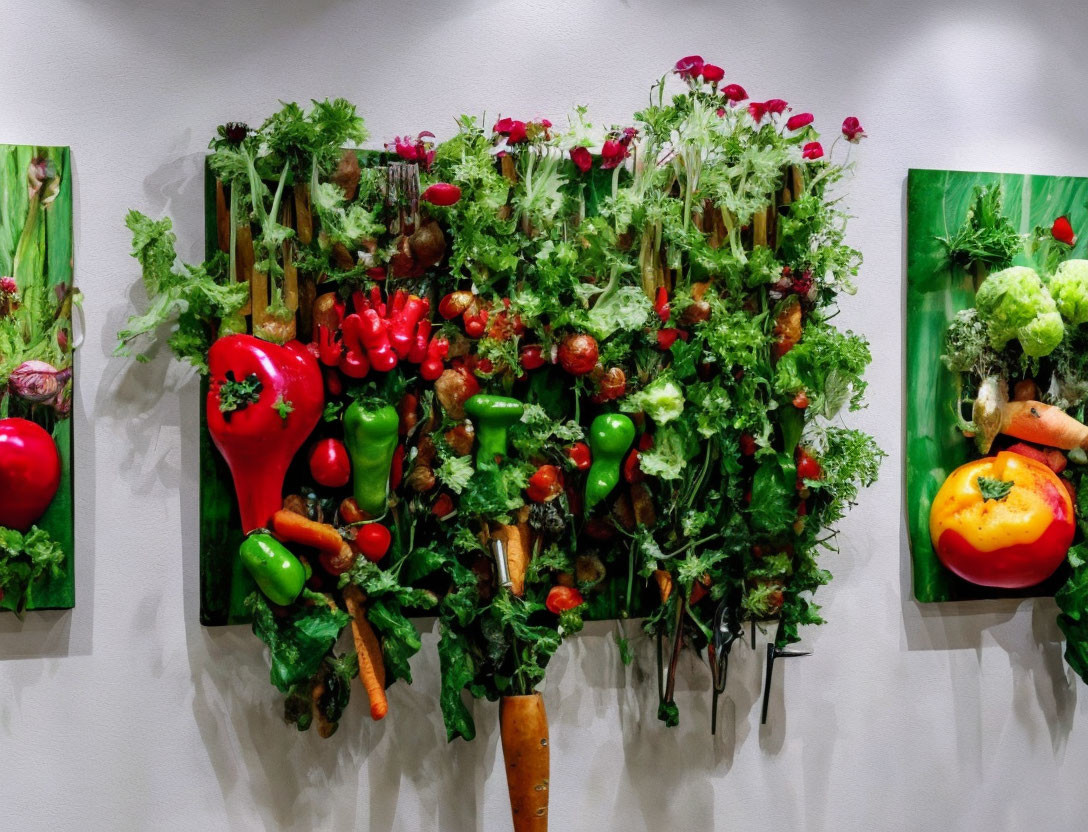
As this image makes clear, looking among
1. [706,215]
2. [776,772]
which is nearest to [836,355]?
[706,215]

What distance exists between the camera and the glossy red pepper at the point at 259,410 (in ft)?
5.89

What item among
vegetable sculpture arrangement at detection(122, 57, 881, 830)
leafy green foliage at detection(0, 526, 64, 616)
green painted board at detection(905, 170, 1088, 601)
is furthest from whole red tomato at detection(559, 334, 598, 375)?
leafy green foliage at detection(0, 526, 64, 616)

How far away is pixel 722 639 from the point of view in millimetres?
2031

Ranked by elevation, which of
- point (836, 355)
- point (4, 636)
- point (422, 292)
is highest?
point (422, 292)

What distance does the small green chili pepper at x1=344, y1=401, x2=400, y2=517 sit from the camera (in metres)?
1.84

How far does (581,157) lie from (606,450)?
1.90 feet

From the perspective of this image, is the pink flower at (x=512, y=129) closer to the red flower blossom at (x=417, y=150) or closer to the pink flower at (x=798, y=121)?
the red flower blossom at (x=417, y=150)

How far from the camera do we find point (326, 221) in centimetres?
187

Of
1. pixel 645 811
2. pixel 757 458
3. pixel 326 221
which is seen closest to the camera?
pixel 326 221

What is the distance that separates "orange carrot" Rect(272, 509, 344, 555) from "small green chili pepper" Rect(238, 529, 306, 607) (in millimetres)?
23

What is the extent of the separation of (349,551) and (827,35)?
1518mm

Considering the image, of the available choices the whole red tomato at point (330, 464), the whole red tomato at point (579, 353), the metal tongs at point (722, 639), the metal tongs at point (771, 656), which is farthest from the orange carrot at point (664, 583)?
the whole red tomato at point (330, 464)

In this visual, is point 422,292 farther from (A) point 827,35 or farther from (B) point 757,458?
(A) point 827,35

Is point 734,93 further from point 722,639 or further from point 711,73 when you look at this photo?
point 722,639
